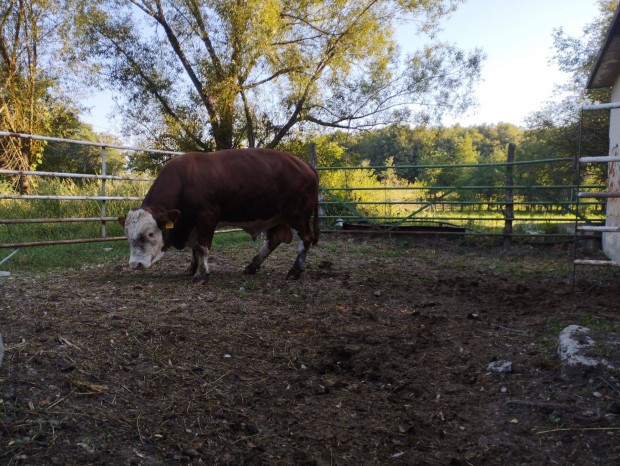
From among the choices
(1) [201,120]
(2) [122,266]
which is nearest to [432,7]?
(1) [201,120]

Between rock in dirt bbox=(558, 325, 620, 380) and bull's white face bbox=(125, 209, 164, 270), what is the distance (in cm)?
367

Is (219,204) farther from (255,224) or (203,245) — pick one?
(255,224)

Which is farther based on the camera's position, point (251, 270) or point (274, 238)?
point (274, 238)

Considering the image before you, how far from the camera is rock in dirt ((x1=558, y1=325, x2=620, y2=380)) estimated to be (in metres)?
2.63

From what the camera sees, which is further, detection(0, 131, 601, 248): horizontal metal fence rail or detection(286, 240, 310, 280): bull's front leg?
detection(0, 131, 601, 248): horizontal metal fence rail

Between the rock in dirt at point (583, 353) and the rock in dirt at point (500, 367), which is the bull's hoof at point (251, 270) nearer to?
the rock in dirt at point (500, 367)

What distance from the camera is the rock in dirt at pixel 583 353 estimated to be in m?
2.63

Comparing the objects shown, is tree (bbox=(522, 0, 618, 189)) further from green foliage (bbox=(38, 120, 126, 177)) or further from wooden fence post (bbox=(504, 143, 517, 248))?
green foliage (bbox=(38, 120, 126, 177))

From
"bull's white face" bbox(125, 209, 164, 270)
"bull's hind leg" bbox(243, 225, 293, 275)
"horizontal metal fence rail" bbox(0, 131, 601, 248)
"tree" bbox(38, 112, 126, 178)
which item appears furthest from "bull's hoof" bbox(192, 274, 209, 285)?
"tree" bbox(38, 112, 126, 178)

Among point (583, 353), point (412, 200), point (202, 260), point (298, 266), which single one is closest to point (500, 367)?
point (583, 353)

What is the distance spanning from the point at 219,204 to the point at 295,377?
305 centimetres

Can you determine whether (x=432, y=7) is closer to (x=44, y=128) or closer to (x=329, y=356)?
(x=44, y=128)

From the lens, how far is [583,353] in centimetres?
274

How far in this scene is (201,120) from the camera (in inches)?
539
